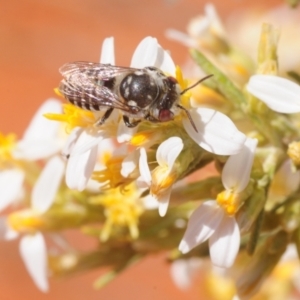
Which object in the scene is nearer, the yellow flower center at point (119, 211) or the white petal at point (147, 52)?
the white petal at point (147, 52)

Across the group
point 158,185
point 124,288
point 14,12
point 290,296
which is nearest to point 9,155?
point 158,185

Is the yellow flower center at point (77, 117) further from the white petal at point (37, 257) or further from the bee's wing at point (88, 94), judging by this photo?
the white petal at point (37, 257)

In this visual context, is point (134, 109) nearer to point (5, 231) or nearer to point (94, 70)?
point (94, 70)

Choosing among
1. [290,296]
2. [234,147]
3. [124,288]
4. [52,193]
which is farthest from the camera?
[124,288]

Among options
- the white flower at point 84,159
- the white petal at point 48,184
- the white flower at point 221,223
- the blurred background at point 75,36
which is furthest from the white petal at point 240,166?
the blurred background at point 75,36

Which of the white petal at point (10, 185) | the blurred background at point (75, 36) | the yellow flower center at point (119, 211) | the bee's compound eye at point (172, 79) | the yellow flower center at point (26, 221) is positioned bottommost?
the blurred background at point (75, 36)

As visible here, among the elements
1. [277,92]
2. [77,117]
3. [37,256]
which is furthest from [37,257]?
[277,92]

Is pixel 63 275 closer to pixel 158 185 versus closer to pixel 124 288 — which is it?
pixel 158 185
